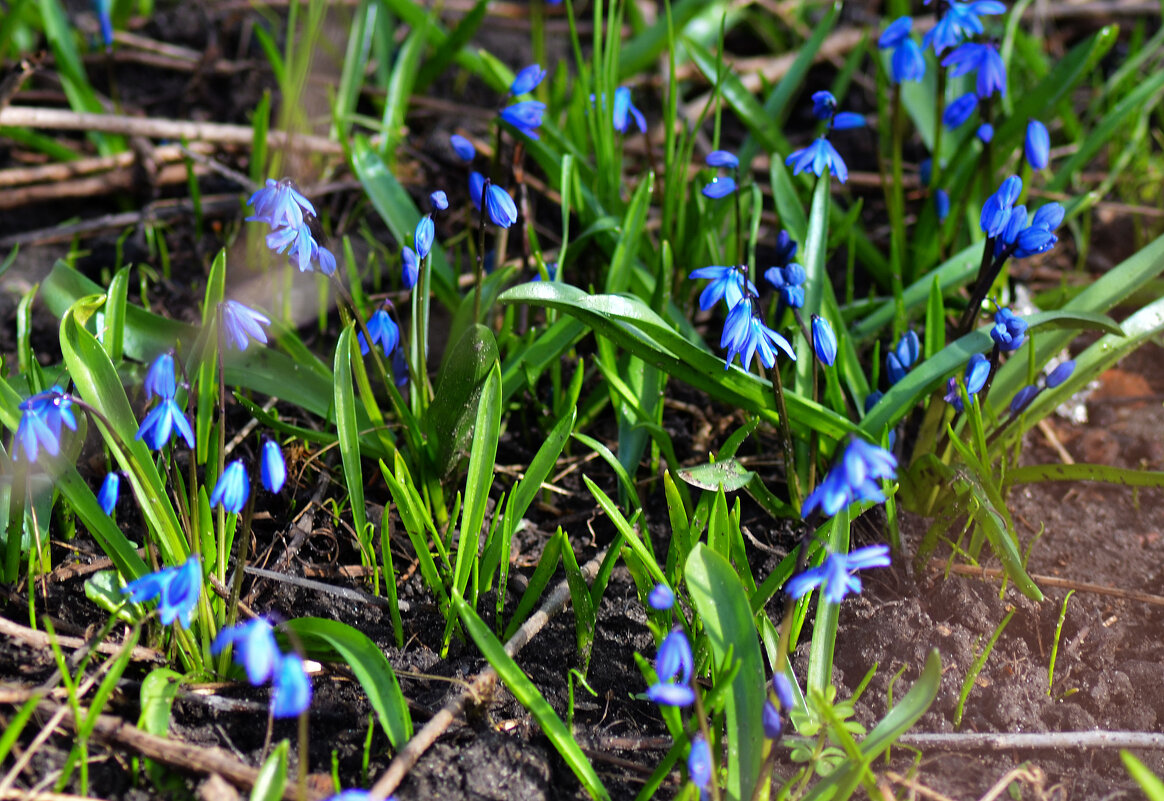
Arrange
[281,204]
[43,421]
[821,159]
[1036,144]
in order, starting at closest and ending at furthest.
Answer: [43,421] < [281,204] < [821,159] < [1036,144]

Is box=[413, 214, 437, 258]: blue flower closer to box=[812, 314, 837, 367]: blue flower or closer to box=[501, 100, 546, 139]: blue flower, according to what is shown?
box=[501, 100, 546, 139]: blue flower

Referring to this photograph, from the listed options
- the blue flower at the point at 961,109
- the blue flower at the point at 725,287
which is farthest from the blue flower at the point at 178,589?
the blue flower at the point at 961,109

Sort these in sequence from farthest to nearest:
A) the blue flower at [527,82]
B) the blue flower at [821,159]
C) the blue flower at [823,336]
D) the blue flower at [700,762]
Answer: the blue flower at [527,82], the blue flower at [821,159], the blue flower at [823,336], the blue flower at [700,762]

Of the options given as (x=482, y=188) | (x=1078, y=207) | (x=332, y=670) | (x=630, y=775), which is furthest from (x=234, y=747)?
(x=1078, y=207)

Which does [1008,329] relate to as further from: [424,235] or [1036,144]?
[424,235]

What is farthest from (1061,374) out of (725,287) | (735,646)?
(735,646)

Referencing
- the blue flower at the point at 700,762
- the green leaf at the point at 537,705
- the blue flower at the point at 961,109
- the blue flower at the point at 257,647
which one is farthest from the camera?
the blue flower at the point at 961,109

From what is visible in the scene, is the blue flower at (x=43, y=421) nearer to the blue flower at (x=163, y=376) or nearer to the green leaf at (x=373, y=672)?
the blue flower at (x=163, y=376)
